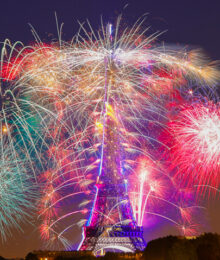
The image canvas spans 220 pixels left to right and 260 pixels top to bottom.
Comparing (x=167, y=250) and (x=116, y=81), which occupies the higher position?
(x=116, y=81)

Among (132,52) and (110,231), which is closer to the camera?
(132,52)

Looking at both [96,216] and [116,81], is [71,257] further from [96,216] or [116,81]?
[116,81]

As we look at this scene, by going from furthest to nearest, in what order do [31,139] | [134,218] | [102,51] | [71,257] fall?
1. [134,218]
2. [71,257]
3. [102,51]
4. [31,139]

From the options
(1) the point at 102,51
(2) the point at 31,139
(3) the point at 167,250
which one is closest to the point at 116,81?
(1) the point at 102,51

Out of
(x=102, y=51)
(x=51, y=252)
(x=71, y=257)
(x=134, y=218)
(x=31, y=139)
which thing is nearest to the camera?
(x=31, y=139)
